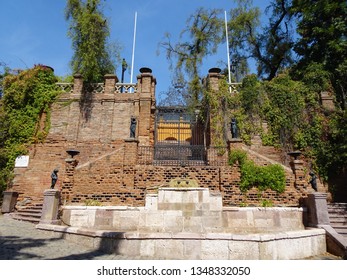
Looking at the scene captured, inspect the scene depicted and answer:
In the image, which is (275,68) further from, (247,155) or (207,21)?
(247,155)

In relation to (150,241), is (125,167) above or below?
above

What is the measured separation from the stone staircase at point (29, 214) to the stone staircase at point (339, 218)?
11.2 meters

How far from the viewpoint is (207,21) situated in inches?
819

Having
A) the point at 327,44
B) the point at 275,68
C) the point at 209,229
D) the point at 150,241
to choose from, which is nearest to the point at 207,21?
the point at 275,68

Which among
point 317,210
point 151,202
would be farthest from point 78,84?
point 317,210

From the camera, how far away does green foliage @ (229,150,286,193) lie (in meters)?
10.2

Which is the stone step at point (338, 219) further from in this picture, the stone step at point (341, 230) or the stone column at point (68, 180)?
the stone column at point (68, 180)

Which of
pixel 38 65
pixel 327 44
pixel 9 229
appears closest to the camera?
pixel 9 229

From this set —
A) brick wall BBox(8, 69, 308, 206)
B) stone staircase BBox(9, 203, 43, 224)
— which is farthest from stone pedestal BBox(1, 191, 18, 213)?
brick wall BBox(8, 69, 308, 206)

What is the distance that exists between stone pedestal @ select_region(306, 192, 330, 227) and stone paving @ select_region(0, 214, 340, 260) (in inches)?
49.7

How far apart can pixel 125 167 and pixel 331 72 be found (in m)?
13.7

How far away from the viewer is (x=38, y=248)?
21.0 feet

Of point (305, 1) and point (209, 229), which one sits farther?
point (305, 1)

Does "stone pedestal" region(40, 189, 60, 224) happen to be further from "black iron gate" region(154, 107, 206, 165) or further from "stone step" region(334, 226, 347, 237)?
"stone step" region(334, 226, 347, 237)
